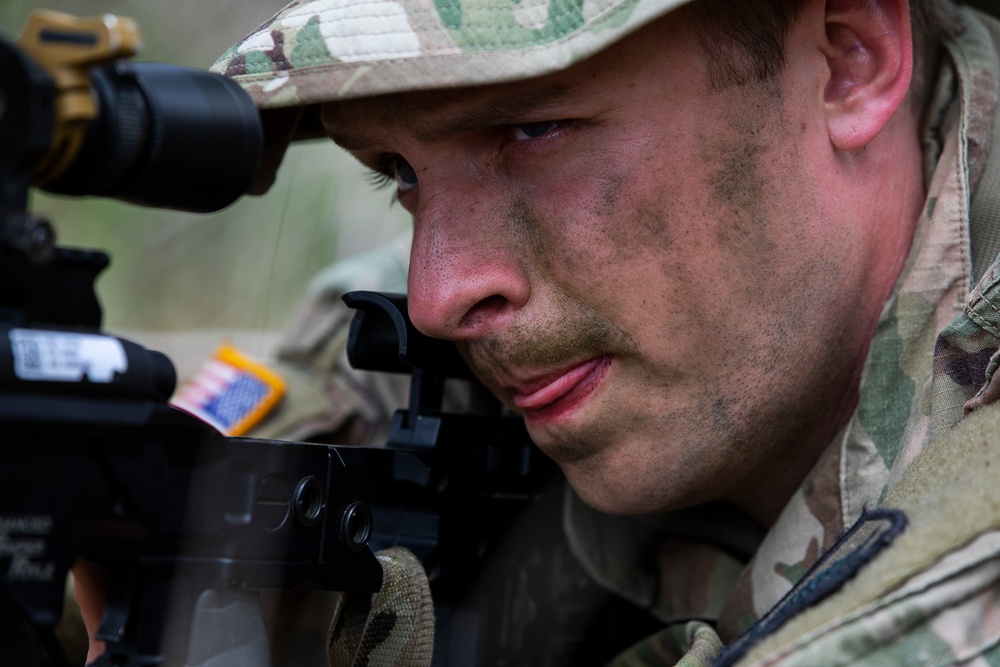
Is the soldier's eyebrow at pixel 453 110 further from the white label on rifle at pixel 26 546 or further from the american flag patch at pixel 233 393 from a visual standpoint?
the american flag patch at pixel 233 393

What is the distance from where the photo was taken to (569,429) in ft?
4.99

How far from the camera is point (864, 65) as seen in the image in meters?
1.54

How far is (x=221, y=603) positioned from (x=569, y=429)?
516 mm

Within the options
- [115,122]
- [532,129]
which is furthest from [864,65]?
[115,122]

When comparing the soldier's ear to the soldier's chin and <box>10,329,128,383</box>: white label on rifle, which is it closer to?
the soldier's chin

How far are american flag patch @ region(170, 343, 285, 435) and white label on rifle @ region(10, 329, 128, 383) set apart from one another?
5.16 feet

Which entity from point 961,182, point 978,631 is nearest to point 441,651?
point 978,631

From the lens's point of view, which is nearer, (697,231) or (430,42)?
(430,42)

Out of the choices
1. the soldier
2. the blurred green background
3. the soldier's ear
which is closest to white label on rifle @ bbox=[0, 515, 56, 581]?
the soldier

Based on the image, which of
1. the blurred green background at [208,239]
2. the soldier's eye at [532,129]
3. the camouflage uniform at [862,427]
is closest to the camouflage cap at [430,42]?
the camouflage uniform at [862,427]

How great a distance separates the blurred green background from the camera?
11.4 ft

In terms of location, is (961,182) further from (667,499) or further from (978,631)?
(978,631)

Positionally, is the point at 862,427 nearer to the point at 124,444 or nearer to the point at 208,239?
the point at 124,444

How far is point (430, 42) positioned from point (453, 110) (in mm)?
113
